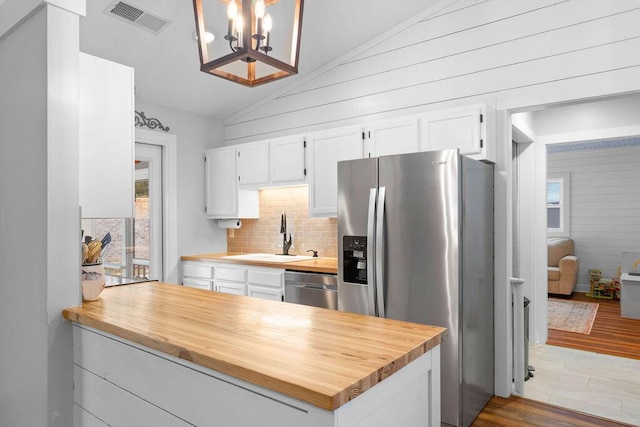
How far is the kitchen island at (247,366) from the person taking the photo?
1.05m

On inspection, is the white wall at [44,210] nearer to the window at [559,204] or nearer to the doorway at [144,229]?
the doorway at [144,229]

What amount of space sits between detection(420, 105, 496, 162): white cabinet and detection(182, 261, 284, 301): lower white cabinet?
5.63 feet

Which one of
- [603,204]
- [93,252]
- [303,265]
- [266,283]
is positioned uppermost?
[603,204]

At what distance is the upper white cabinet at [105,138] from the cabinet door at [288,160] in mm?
2126

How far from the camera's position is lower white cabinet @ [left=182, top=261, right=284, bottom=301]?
150 inches

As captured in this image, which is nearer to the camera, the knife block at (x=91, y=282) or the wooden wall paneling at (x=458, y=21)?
the knife block at (x=91, y=282)

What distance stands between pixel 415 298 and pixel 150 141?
3.21 metres

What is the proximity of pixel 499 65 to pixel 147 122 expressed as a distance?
11.1 feet

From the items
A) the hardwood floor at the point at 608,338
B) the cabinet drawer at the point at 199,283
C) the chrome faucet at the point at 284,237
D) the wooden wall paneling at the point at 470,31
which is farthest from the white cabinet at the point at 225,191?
the hardwood floor at the point at 608,338

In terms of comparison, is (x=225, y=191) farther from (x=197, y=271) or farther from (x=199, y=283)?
(x=199, y=283)

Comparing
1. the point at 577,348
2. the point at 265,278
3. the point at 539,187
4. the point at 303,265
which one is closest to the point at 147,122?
the point at 265,278

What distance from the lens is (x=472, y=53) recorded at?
10.9 feet

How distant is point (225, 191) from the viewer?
15.6ft

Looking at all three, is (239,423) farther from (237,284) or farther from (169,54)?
(169,54)
